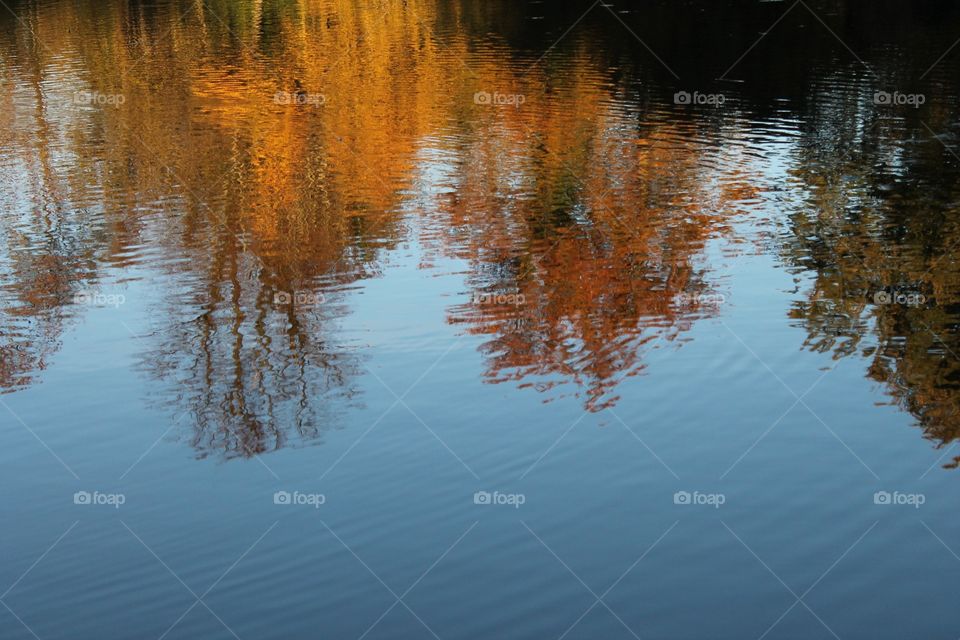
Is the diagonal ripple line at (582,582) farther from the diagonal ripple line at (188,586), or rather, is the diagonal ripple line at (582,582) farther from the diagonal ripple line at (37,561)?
the diagonal ripple line at (37,561)

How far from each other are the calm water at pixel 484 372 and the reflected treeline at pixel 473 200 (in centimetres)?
7

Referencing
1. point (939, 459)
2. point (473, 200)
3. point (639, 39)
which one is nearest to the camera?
point (939, 459)

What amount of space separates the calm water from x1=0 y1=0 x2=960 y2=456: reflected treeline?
0.07 metres

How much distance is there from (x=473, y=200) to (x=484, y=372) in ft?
19.9

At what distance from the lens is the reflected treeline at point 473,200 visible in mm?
11109

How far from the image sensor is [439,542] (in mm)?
8000

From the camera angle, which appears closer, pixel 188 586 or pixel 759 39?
pixel 188 586

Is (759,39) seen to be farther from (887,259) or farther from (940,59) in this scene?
(887,259)

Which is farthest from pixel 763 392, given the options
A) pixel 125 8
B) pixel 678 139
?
pixel 125 8

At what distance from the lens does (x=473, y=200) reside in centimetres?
1641

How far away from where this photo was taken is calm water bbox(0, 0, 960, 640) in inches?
296

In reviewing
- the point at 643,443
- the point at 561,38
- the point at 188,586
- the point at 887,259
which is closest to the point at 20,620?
the point at 188,586

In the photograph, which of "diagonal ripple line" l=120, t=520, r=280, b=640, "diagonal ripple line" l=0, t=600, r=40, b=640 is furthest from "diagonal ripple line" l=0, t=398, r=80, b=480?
"diagonal ripple line" l=0, t=600, r=40, b=640

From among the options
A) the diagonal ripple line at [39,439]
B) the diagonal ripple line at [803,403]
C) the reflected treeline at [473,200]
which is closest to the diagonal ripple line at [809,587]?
the diagonal ripple line at [803,403]
